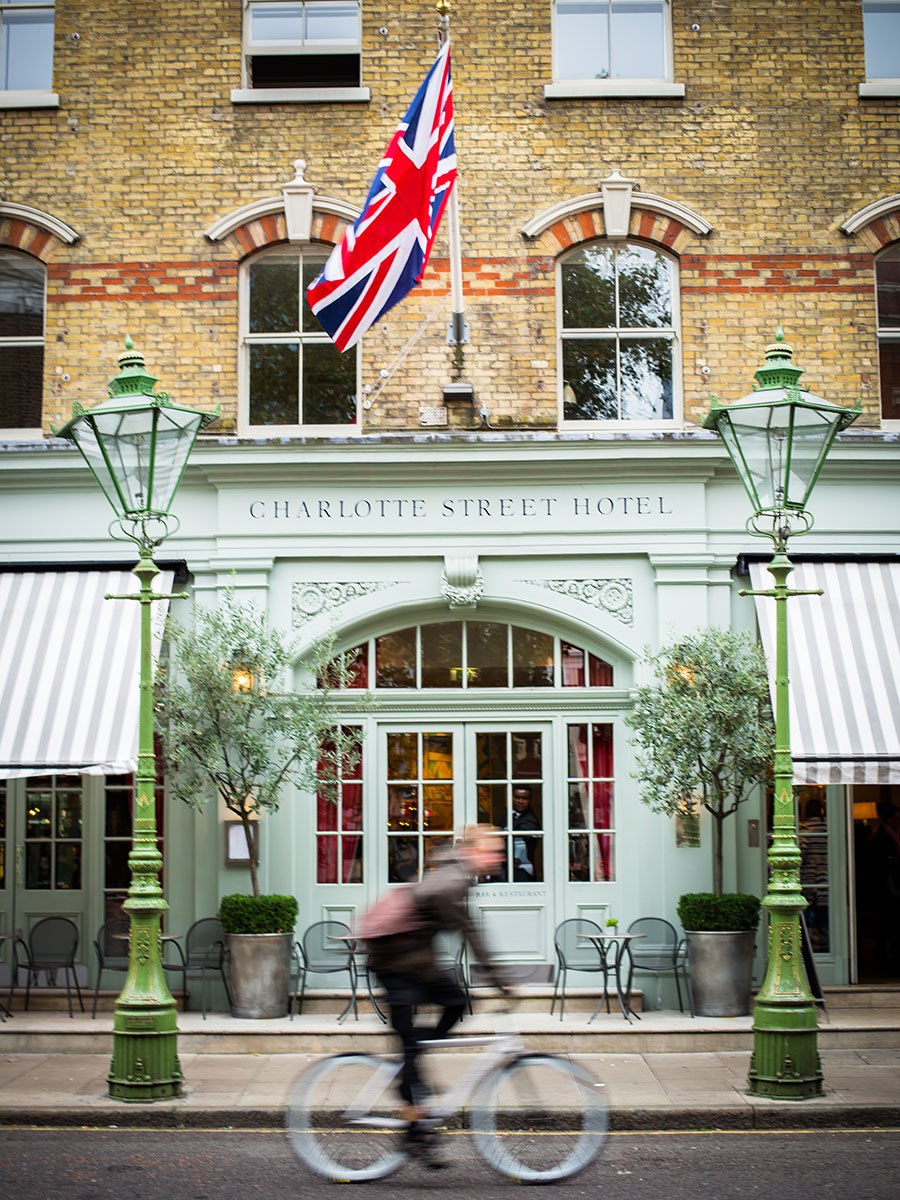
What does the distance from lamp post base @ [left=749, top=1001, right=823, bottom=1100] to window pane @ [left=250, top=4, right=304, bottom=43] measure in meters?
10.0

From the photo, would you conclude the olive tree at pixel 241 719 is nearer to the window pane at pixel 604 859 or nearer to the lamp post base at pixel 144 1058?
the window pane at pixel 604 859

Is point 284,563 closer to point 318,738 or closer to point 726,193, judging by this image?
point 318,738

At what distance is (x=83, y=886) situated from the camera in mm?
12812

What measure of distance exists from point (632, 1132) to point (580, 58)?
996 centimetres

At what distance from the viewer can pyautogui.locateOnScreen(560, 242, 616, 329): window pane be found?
43.5 feet

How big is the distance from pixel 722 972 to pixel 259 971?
3924 mm

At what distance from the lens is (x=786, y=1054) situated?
9.08 meters

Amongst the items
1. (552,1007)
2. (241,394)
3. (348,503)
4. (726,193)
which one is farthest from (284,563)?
(726,193)

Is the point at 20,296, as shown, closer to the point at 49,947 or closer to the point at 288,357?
the point at 288,357

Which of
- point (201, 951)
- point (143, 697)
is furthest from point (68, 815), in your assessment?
point (143, 697)

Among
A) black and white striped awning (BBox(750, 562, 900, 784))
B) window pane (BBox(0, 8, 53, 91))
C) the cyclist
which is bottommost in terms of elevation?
the cyclist

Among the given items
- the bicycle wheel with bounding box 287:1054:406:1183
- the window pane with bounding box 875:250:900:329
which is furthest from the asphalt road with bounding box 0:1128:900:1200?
the window pane with bounding box 875:250:900:329

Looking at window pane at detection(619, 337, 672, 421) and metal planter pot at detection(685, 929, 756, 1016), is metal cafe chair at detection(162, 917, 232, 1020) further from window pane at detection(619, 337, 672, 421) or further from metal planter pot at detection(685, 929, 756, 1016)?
window pane at detection(619, 337, 672, 421)

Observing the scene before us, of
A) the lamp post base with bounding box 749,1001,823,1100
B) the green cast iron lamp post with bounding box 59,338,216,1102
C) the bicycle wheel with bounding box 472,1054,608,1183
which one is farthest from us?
the green cast iron lamp post with bounding box 59,338,216,1102
